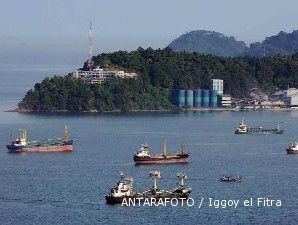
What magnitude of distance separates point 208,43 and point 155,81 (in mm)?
102641

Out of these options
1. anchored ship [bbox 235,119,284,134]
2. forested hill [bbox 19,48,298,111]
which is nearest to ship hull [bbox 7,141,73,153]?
anchored ship [bbox 235,119,284,134]

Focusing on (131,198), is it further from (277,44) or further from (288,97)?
(277,44)

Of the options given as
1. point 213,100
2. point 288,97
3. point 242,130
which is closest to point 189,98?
point 213,100

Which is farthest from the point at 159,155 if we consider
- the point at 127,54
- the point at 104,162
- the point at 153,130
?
the point at 127,54

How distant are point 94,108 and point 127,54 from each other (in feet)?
34.7

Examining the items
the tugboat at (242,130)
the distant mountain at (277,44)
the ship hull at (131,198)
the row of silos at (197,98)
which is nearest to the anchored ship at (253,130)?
the tugboat at (242,130)

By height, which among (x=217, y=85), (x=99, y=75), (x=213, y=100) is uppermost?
(x=99, y=75)

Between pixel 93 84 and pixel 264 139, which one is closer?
pixel 264 139

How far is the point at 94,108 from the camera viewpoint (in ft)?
267

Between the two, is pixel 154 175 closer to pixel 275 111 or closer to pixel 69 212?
pixel 69 212

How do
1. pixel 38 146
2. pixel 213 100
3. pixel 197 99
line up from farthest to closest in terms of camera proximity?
pixel 213 100, pixel 197 99, pixel 38 146

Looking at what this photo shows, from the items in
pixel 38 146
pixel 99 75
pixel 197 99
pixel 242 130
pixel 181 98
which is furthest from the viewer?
pixel 99 75

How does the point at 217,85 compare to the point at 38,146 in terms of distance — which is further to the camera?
the point at 217,85

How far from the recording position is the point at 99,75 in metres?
86.9
